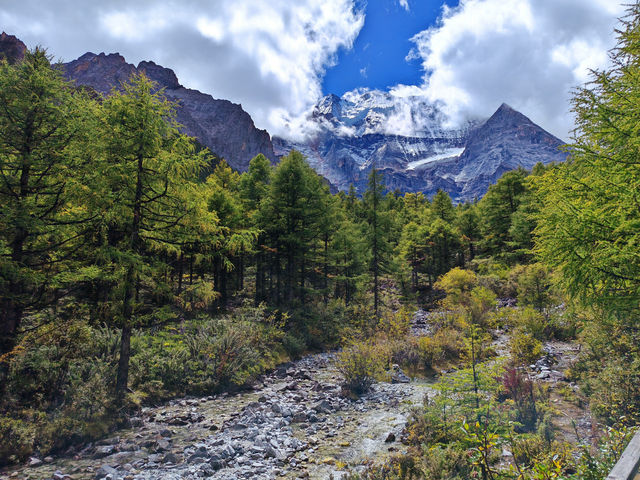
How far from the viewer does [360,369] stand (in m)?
12.0

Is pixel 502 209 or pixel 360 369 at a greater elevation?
pixel 502 209

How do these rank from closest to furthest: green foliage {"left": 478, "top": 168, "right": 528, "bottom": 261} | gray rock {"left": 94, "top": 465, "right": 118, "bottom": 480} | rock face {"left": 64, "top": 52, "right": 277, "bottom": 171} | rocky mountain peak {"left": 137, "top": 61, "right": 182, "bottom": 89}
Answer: gray rock {"left": 94, "top": 465, "right": 118, "bottom": 480}
green foliage {"left": 478, "top": 168, "right": 528, "bottom": 261}
rock face {"left": 64, "top": 52, "right": 277, "bottom": 171}
rocky mountain peak {"left": 137, "top": 61, "right": 182, "bottom": 89}

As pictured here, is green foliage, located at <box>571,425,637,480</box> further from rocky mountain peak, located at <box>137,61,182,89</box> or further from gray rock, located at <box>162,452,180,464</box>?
rocky mountain peak, located at <box>137,61,182,89</box>

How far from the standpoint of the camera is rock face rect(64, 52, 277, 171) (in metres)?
148

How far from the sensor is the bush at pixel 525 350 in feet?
38.9

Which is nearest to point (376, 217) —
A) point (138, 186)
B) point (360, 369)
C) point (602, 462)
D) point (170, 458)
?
point (360, 369)

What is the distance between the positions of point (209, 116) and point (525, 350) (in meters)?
192

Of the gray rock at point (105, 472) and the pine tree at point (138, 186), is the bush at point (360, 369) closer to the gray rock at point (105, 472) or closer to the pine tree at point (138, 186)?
the pine tree at point (138, 186)

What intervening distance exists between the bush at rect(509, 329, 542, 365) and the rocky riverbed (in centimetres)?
450

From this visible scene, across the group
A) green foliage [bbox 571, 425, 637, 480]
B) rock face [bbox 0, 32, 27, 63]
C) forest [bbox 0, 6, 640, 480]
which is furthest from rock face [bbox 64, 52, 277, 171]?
green foliage [bbox 571, 425, 637, 480]

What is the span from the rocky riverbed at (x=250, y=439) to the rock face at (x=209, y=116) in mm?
160802

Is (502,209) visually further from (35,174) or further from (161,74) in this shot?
(161,74)

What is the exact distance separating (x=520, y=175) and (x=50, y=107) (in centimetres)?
3745

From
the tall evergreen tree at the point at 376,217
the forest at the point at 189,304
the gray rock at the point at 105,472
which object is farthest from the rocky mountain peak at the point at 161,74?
the gray rock at the point at 105,472
